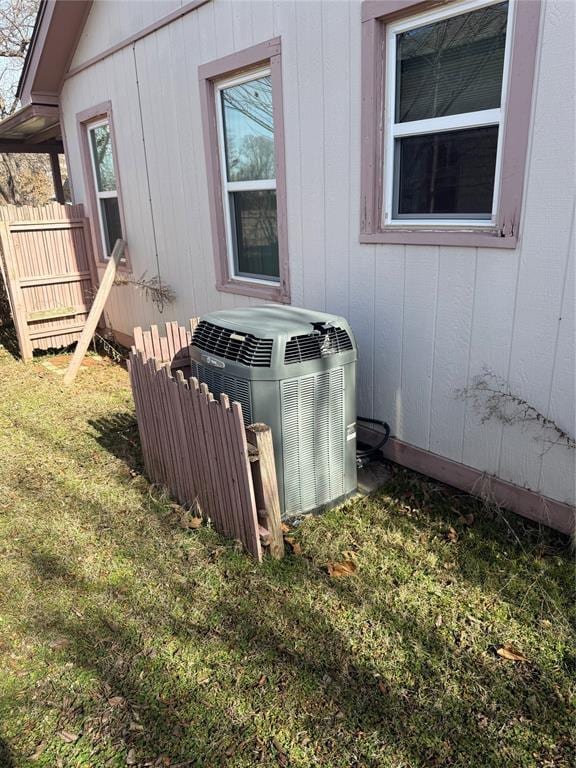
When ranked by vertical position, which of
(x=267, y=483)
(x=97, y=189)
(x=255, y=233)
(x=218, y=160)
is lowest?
(x=267, y=483)

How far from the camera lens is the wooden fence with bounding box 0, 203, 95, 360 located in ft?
21.6

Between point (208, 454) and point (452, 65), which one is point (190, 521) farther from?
point (452, 65)

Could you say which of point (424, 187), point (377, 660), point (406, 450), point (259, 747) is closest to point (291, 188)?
point (424, 187)

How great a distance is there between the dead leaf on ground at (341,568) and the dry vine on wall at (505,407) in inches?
45.8

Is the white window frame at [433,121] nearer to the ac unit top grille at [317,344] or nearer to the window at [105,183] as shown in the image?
the ac unit top grille at [317,344]

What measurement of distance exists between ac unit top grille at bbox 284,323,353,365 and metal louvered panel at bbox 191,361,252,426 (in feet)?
0.94

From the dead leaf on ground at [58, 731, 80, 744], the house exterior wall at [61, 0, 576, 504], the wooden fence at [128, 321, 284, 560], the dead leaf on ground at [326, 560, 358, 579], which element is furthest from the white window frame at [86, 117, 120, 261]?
the dead leaf on ground at [58, 731, 80, 744]

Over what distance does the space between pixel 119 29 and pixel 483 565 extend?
6.09m

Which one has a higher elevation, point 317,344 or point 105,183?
point 105,183

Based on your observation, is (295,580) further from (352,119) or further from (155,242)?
(155,242)

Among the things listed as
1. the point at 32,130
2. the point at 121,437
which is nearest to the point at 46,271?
the point at 32,130

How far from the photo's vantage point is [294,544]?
297cm

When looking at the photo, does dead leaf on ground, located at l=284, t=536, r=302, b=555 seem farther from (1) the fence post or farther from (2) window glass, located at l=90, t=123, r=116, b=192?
(2) window glass, located at l=90, t=123, r=116, b=192

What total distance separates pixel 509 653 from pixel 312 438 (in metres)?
1.43
